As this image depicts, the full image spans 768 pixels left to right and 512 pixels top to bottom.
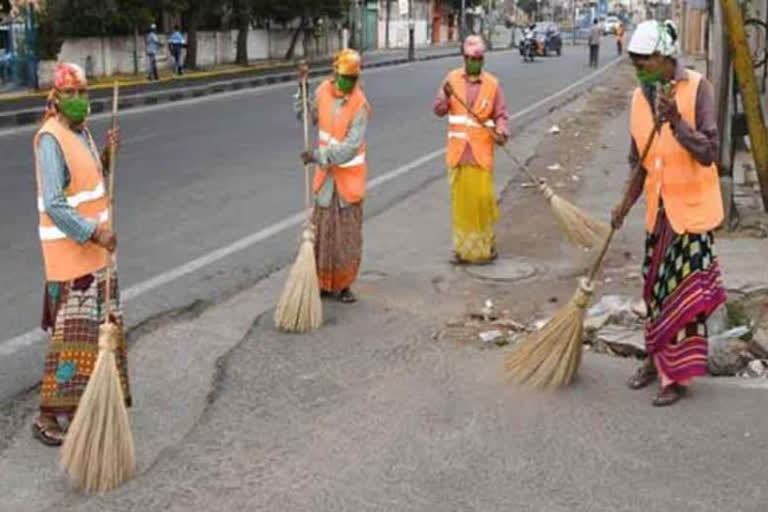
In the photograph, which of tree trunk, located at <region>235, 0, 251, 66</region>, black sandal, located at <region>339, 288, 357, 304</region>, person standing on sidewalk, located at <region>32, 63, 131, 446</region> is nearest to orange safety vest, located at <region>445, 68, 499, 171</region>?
black sandal, located at <region>339, 288, 357, 304</region>

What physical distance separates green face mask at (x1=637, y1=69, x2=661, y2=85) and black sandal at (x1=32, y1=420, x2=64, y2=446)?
2.88 m

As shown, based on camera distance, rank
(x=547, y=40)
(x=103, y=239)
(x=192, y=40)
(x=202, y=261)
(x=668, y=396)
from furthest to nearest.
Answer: (x=547, y=40) → (x=192, y=40) → (x=202, y=261) → (x=668, y=396) → (x=103, y=239)

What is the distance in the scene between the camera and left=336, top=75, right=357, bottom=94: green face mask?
6285 millimetres

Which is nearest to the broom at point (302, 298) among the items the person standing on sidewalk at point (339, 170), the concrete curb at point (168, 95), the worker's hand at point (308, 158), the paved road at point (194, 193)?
the worker's hand at point (308, 158)

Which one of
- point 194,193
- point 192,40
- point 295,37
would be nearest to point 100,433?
point 194,193

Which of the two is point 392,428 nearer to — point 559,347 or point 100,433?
point 559,347

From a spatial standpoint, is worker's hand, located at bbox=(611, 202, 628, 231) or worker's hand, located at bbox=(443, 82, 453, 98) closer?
worker's hand, located at bbox=(611, 202, 628, 231)

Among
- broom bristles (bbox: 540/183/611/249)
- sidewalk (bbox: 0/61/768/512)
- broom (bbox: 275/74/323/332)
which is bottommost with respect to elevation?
sidewalk (bbox: 0/61/768/512)

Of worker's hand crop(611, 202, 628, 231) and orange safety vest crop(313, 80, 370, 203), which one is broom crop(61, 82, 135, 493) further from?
orange safety vest crop(313, 80, 370, 203)

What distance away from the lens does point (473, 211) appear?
7520mm

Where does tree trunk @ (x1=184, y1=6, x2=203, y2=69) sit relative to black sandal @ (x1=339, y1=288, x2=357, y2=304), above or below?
above

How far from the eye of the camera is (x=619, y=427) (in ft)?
15.0

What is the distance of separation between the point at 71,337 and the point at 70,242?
39 cm

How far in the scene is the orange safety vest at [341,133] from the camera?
637cm
